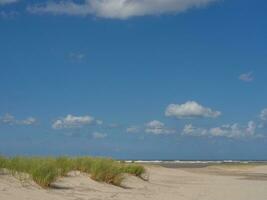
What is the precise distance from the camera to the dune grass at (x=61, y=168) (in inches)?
723

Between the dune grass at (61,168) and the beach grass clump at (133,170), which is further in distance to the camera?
the beach grass clump at (133,170)

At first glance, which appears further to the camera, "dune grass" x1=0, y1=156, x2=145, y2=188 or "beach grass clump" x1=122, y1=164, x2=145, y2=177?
"beach grass clump" x1=122, y1=164, x2=145, y2=177

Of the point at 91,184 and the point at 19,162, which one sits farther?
the point at 91,184

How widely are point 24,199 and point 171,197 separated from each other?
7938mm

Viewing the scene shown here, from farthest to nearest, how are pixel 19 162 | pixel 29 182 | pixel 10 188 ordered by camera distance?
1. pixel 19 162
2. pixel 29 182
3. pixel 10 188

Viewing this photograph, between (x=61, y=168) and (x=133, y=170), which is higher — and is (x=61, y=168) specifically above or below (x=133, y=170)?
below

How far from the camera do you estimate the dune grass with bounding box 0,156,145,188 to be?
60.3 ft

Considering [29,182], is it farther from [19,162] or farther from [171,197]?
[171,197]

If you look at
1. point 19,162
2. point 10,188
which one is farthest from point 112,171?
point 10,188

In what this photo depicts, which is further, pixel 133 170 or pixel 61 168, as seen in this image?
pixel 133 170

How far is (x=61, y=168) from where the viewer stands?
2277 centimetres

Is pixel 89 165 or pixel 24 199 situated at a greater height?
pixel 89 165

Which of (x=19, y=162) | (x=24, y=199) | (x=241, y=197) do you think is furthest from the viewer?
(x=241, y=197)

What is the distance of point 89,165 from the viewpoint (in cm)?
2483
